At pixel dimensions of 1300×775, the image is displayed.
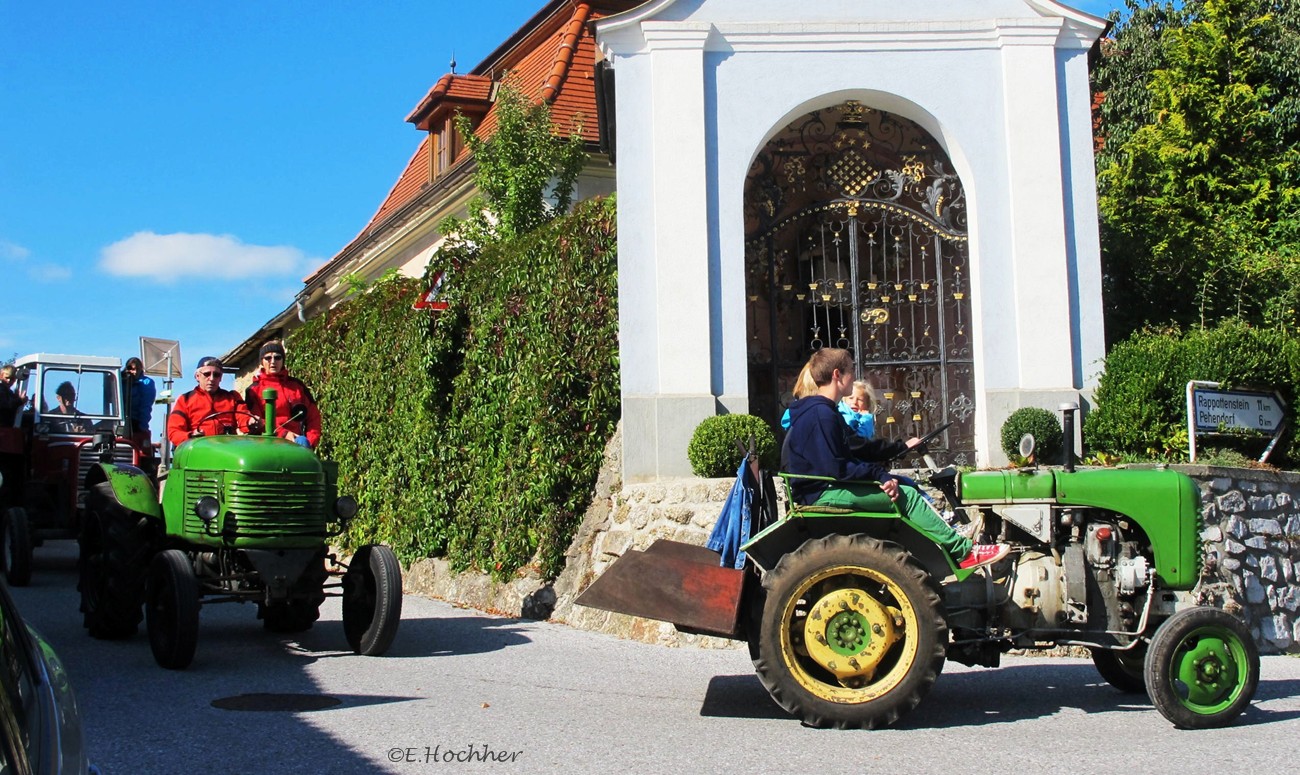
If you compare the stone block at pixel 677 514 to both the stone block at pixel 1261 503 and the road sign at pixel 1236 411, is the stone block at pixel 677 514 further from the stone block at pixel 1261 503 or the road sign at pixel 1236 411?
the stone block at pixel 1261 503

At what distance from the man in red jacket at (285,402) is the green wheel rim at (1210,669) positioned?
5.71 metres

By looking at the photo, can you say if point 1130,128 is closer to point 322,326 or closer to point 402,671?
point 322,326

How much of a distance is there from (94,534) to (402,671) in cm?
295

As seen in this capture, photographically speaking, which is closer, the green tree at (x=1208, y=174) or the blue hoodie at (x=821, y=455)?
the blue hoodie at (x=821, y=455)

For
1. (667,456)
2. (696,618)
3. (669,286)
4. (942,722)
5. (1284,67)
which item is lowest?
(942,722)

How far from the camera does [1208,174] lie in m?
16.7

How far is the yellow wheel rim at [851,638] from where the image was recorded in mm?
5840

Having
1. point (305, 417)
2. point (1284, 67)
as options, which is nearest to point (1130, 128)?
point (1284, 67)

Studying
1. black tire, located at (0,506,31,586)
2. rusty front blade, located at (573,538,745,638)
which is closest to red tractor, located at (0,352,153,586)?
black tire, located at (0,506,31,586)

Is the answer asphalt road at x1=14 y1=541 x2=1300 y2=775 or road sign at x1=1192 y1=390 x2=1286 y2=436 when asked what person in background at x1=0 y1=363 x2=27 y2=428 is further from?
road sign at x1=1192 y1=390 x2=1286 y2=436

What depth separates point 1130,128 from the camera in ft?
68.8

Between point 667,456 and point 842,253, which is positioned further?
point 842,253

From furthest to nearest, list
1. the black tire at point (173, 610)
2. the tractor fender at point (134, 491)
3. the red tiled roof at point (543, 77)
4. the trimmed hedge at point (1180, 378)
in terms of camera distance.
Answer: the red tiled roof at point (543, 77) → the trimmed hedge at point (1180, 378) → the tractor fender at point (134, 491) → the black tire at point (173, 610)

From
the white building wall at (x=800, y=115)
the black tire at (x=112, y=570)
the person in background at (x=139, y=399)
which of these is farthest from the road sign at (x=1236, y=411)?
the person in background at (x=139, y=399)
